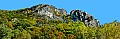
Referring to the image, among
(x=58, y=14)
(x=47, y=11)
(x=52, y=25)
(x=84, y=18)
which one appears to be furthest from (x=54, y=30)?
(x=58, y=14)

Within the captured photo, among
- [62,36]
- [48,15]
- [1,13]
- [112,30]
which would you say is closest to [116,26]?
[112,30]

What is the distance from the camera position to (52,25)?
13600 centimetres

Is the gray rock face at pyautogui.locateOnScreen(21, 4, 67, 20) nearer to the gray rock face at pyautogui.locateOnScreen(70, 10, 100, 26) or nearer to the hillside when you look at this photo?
the hillside

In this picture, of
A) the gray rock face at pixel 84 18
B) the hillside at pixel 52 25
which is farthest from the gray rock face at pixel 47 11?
the gray rock face at pixel 84 18

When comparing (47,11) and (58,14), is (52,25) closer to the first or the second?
(47,11)

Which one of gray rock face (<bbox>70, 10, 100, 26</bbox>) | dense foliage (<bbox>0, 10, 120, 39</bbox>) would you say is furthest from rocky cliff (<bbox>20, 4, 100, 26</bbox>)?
dense foliage (<bbox>0, 10, 120, 39</bbox>)

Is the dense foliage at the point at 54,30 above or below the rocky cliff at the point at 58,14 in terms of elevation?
below

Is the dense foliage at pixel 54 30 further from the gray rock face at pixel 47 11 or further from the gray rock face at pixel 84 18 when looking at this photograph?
the gray rock face at pixel 47 11

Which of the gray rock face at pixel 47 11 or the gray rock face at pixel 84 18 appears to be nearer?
the gray rock face at pixel 84 18

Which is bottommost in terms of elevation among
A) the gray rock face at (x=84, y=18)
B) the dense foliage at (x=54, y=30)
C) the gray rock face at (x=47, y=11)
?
the dense foliage at (x=54, y=30)

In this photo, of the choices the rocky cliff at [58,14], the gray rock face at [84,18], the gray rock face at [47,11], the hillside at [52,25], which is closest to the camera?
the hillside at [52,25]

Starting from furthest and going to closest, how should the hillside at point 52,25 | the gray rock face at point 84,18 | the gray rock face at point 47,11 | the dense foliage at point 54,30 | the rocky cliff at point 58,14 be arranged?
1. the gray rock face at point 47,11
2. the rocky cliff at point 58,14
3. the gray rock face at point 84,18
4. the hillside at point 52,25
5. the dense foliage at point 54,30

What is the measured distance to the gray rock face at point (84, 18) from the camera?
15200 cm

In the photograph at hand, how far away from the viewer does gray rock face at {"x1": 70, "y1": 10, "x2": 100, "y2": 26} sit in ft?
499
